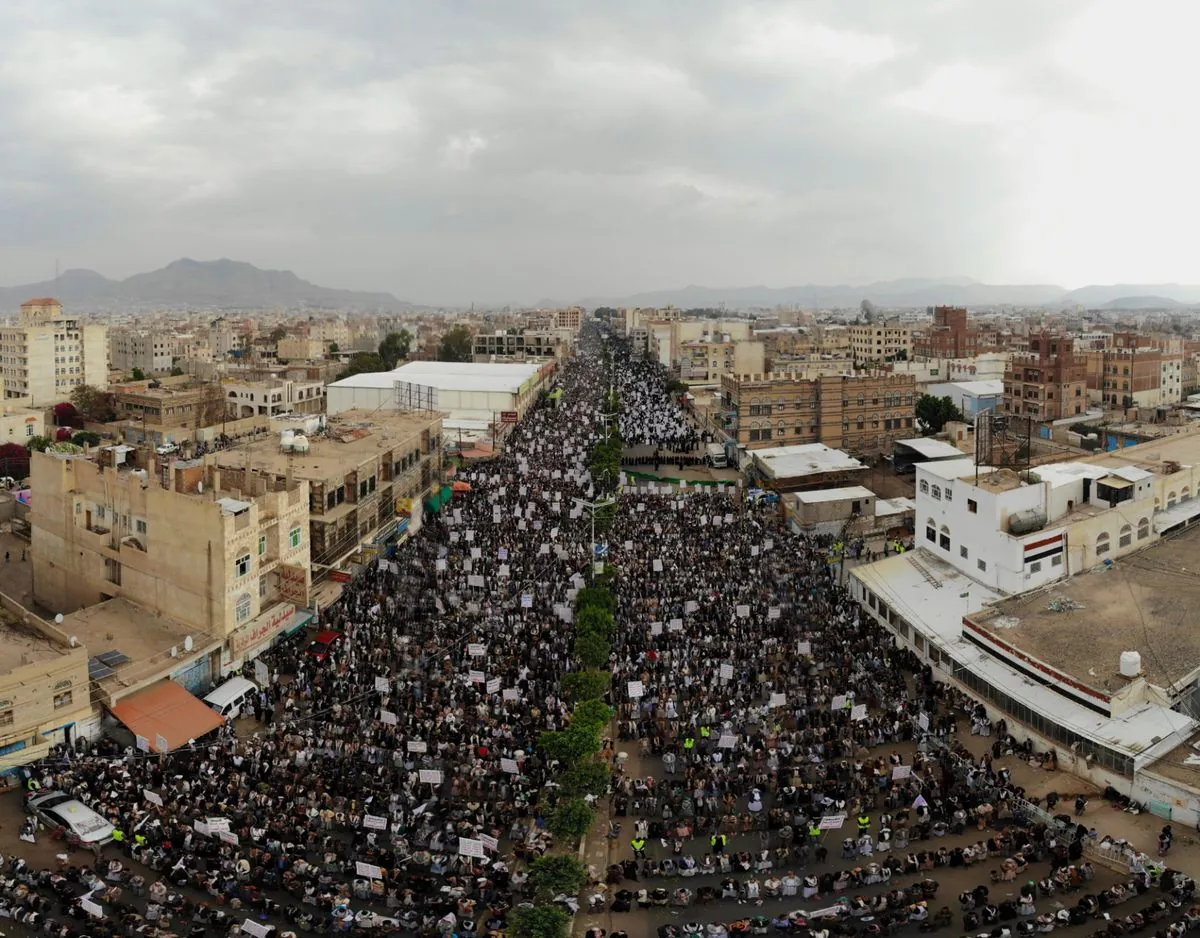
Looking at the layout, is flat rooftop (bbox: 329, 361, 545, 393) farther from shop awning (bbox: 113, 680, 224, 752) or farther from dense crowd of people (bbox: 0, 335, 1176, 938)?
shop awning (bbox: 113, 680, 224, 752)

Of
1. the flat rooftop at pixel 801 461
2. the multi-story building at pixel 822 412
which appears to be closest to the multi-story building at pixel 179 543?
the flat rooftop at pixel 801 461

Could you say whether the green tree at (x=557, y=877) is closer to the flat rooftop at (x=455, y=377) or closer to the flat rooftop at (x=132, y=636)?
the flat rooftop at (x=132, y=636)

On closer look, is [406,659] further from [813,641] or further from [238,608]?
[813,641]

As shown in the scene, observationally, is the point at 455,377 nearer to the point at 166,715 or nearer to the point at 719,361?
the point at 719,361

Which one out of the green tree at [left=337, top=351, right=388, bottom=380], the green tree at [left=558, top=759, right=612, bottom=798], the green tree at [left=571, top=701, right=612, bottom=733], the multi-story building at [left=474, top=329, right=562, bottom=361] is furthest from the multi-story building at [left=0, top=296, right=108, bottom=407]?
the green tree at [left=558, top=759, right=612, bottom=798]

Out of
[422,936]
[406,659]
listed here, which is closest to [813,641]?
[406,659]

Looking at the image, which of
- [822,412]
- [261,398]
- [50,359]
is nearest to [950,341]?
[822,412]
